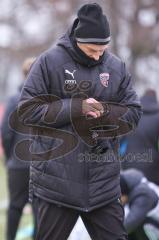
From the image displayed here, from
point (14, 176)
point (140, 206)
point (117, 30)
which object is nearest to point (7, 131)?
point (14, 176)

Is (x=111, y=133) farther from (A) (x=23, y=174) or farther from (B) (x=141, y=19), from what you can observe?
(B) (x=141, y=19)

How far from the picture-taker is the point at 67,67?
4723 mm

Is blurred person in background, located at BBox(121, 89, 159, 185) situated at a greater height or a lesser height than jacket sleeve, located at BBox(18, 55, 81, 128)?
lesser

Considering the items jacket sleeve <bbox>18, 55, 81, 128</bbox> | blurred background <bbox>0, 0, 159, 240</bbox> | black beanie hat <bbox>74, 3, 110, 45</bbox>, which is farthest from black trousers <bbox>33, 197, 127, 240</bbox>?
blurred background <bbox>0, 0, 159, 240</bbox>

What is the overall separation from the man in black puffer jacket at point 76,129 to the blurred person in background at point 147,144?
2851 mm

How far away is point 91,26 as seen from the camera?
15.4ft

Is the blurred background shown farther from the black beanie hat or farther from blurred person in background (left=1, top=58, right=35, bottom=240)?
the black beanie hat

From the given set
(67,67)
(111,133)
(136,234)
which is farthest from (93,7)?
(136,234)

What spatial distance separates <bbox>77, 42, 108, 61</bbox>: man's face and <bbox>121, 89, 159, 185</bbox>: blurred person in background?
9.89 ft

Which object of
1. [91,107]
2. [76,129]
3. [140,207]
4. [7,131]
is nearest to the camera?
[91,107]

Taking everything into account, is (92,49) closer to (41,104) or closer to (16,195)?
(41,104)

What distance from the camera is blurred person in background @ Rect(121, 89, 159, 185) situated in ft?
25.2

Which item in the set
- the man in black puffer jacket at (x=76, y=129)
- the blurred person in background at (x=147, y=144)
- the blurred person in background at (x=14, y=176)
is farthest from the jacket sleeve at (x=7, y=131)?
the man in black puffer jacket at (x=76, y=129)

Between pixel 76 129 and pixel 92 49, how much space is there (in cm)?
54
